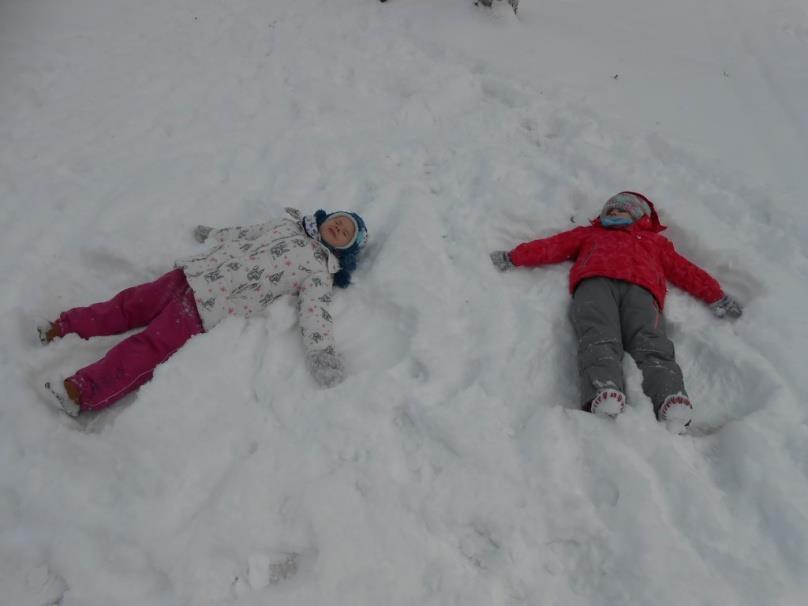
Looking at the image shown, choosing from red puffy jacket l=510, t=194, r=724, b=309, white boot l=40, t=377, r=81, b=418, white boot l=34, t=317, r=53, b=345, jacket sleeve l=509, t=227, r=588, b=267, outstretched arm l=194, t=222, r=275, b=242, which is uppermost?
red puffy jacket l=510, t=194, r=724, b=309

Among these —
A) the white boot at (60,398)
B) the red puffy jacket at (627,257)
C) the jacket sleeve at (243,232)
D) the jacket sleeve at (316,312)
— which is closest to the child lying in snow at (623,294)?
the red puffy jacket at (627,257)

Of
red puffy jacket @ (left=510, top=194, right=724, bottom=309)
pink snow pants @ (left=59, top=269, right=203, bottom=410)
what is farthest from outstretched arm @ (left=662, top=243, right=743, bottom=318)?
pink snow pants @ (left=59, top=269, right=203, bottom=410)

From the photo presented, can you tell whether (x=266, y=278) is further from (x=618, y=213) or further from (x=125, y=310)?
(x=618, y=213)

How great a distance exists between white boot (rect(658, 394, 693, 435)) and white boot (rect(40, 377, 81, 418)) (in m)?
2.72

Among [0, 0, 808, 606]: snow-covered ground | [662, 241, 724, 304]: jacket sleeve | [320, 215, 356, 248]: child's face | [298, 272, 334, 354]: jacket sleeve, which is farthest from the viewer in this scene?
[320, 215, 356, 248]: child's face

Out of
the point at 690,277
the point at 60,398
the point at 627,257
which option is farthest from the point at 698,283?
the point at 60,398

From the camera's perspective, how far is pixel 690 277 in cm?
320

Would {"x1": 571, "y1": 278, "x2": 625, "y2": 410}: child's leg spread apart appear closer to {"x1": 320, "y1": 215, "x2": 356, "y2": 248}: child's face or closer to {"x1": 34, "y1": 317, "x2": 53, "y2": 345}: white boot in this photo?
{"x1": 320, "y1": 215, "x2": 356, "y2": 248}: child's face

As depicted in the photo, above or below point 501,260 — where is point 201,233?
below

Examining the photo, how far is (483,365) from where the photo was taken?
9.14 feet

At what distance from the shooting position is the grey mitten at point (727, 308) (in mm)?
3045

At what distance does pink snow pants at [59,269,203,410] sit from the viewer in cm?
267

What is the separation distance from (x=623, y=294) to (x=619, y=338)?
36 centimetres

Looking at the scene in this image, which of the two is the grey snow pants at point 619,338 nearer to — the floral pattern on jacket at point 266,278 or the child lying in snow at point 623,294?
the child lying in snow at point 623,294
